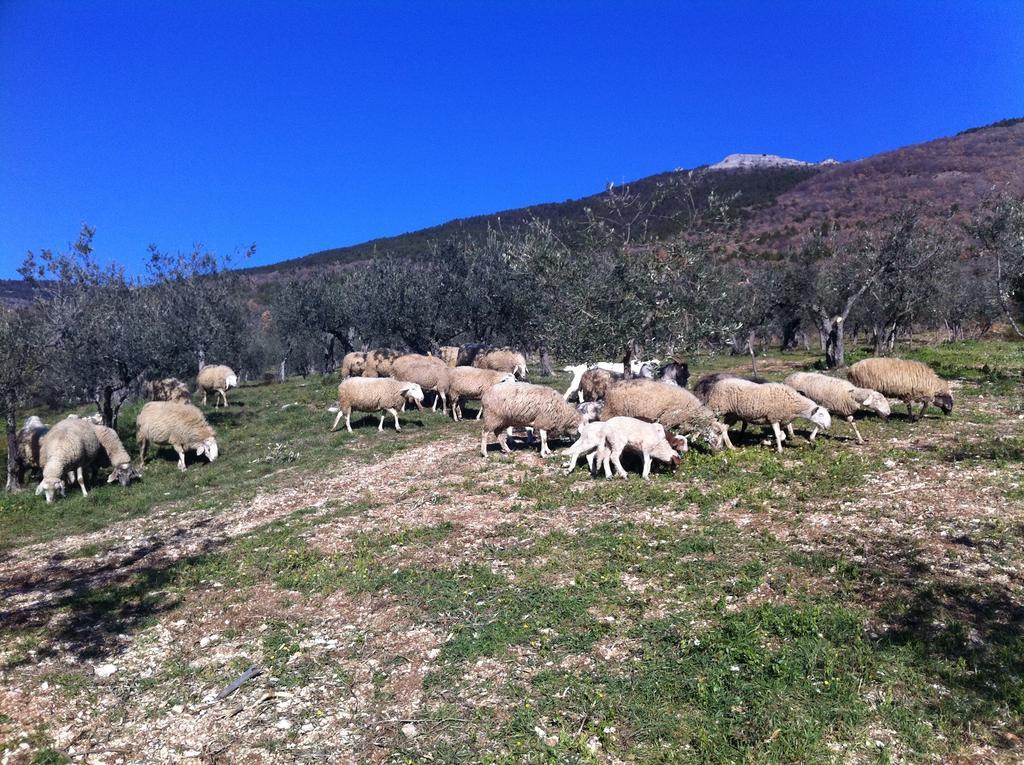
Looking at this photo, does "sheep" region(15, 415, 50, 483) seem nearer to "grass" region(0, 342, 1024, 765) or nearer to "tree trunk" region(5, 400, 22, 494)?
"tree trunk" region(5, 400, 22, 494)

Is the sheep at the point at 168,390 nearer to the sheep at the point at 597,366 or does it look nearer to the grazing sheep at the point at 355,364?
the grazing sheep at the point at 355,364

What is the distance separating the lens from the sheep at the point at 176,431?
17.6 meters

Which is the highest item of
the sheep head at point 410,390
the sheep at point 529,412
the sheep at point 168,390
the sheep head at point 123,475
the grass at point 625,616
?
the sheep at point 168,390

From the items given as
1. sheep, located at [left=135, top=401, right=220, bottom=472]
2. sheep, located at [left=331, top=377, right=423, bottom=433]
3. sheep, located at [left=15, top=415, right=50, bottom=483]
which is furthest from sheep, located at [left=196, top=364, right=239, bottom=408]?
sheep, located at [left=331, top=377, right=423, bottom=433]

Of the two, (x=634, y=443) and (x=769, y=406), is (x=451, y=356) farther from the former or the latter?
(x=769, y=406)

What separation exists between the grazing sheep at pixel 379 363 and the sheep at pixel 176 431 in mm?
8107

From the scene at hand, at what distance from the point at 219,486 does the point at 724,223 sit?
16.2m

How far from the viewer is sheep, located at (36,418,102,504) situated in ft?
48.9

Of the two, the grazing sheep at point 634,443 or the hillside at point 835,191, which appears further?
the hillside at point 835,191

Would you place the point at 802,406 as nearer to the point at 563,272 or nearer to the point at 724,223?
the point at 724,223

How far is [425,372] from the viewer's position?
2342 centimetres

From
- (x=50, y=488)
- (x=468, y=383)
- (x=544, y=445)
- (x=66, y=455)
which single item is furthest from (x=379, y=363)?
(x=50, y=488)

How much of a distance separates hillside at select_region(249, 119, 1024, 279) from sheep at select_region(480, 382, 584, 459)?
65.0 m

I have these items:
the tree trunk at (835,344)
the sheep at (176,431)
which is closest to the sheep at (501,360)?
the sheep at (176,431)
